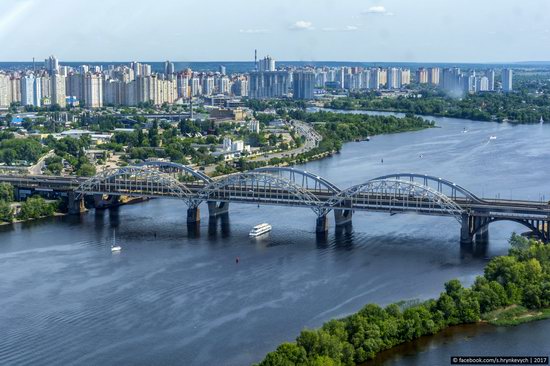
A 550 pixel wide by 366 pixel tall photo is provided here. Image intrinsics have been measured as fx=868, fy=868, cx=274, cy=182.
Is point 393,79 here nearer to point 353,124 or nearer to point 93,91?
point 93,91

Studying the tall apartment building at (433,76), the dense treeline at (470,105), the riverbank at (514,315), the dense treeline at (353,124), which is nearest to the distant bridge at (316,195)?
the riverbank at (514,315)

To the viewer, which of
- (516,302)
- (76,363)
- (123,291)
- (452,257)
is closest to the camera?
(76,363)

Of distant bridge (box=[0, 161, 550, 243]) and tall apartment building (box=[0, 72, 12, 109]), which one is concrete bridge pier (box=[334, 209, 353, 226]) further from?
tall apartment building (box=[0, 72, 12, 109])

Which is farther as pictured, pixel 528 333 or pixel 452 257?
pixel 452 257

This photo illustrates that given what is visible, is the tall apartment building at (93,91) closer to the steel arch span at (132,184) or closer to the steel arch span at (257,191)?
the steel arch span at (132,184)

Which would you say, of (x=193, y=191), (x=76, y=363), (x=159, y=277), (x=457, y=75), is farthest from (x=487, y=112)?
(x=76, y=363)

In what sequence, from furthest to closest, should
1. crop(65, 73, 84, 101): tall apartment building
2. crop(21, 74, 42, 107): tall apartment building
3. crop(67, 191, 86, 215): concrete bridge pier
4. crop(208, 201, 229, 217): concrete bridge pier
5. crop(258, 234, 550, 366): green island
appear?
crop(65, 73, 84, 101): tall apartment building → crop(21, 74, 42, 107): tall apartment building → crop(67, 191, 86, 215): concrete bridge pier → crop(208, 201, 229, 217): concrete bridge pier → crop(258, 234, 550, 366): green island

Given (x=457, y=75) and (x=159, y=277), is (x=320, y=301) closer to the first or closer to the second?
(x=159, y=277)

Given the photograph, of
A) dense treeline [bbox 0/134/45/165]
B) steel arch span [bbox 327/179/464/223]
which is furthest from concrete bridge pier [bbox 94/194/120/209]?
dense treeline [bbox 0/134/45/165]
